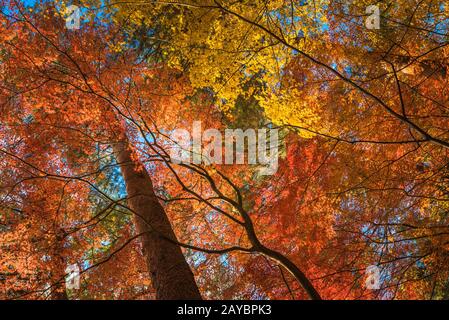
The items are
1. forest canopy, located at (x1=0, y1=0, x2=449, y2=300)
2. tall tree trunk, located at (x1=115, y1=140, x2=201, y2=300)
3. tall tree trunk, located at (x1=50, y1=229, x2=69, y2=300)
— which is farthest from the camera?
tall tree trunk, located at (x1=50, y1=229, x2=69, y2=300)

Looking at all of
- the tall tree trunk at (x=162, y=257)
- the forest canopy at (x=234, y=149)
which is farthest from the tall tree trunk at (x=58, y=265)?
the tall tree trunk at (x=162, y=257)

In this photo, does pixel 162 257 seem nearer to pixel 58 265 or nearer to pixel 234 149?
pixel 58 265

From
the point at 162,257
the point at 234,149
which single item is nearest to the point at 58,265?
Answer: the point at 162,257

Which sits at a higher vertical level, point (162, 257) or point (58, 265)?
point (58, 265)

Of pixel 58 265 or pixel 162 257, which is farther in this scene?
pixel 58 265

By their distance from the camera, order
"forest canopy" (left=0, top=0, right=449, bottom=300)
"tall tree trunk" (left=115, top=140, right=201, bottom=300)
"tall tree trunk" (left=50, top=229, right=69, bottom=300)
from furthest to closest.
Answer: "tall tree trunk" (left=50, top=229, right=69, bottom=300) < "forest canopy" (left=0, top=0, right=449, bottom=300) < "tall tree trunk" (left=115, top=140, right=201, bottom=300)

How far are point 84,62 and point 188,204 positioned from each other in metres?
4.83

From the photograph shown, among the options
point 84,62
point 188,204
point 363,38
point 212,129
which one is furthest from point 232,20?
point 188,204

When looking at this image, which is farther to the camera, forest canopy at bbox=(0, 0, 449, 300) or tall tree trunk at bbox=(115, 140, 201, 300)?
forest canopy at bbox=(0, 0, 449, 300)

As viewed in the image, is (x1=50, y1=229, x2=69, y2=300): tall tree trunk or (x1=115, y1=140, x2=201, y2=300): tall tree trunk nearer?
(x1=115, y1=140, x2=201, y2=300): tall tree trunk

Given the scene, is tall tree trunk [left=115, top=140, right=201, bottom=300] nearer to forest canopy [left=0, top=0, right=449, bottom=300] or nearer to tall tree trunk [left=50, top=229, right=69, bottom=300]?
forest canopy [left=0, top=0, right=449, bottom=300]

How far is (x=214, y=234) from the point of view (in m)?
8.95

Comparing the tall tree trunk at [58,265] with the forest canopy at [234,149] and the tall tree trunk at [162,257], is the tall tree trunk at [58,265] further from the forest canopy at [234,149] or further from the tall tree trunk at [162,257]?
the tall tree trunk at [162,257]

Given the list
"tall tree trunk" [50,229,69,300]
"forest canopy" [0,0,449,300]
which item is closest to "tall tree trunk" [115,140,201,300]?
"forest canopy" [0,0,449,300]
